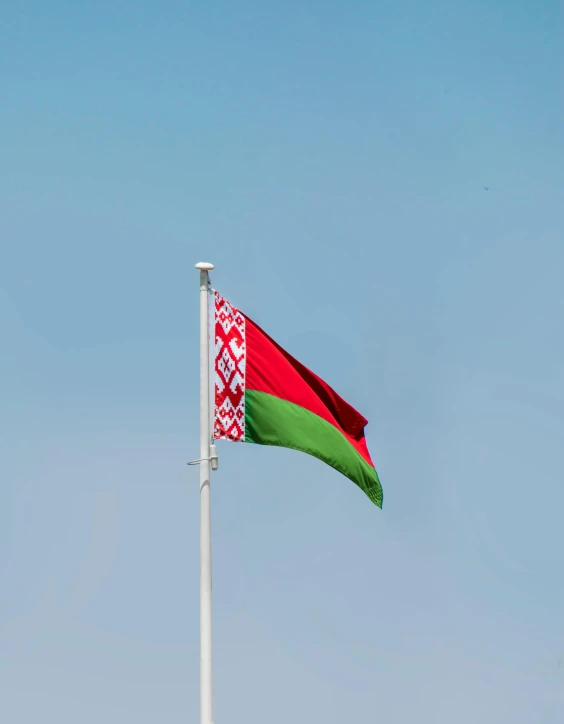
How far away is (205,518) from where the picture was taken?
65.6 feet

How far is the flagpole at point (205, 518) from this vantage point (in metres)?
19.4

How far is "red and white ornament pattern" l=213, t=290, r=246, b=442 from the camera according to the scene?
2123cm

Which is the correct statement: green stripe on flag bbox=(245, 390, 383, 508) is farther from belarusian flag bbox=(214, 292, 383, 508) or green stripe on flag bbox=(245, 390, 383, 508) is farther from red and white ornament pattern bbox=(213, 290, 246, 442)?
red and white ornament pattern bbox=(213, 290, 246, 442)

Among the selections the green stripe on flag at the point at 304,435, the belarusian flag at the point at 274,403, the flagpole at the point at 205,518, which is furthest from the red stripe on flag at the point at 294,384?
the flagpole at the point at 205,518

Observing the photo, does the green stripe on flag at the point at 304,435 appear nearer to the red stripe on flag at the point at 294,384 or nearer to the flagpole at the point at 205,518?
the red stripe on flag at the point at 294,384

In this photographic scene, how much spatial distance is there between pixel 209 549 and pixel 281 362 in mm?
4458

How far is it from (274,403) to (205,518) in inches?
124

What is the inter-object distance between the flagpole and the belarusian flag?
56 centimetres

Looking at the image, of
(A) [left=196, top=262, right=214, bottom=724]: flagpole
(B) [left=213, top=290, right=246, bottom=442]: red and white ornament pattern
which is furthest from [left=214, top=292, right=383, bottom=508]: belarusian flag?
(A) [left=196, top=262, right=214, bottom=724]: flagpole

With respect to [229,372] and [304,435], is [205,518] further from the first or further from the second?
[304,435]

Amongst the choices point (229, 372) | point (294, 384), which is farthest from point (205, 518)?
point (294, 384)

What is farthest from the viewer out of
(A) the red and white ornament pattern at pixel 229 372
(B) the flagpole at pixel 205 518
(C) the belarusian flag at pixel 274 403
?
(C) the belarusian flag at pixel 274 403

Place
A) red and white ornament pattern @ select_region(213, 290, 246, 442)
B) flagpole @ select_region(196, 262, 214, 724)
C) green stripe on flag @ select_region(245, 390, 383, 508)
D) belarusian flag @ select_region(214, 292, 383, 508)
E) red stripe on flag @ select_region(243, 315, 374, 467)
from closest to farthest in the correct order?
flagpole @ select_region(196, 262, 214, 724) → red and white ornament pattern @ select_region(213, 290, 246, 442) → belarusian flag @ select_region(214, 292, 383, 508) → green stripe on flag @ select_region(245, 390, 383, 508) → red stripe on flag @ select_region(243, 315, 374, 467)

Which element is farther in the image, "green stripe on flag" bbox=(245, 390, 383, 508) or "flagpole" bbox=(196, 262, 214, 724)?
"green stripe on flag" bbox=(245, 390, 383, 508)
